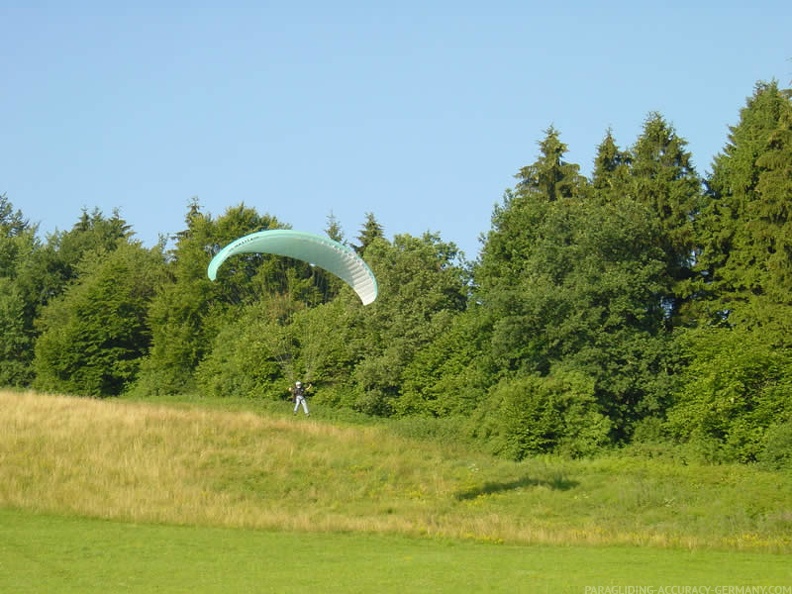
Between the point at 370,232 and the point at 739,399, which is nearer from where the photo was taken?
the point at 739,399

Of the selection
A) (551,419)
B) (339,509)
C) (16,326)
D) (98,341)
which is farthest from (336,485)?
(16,326)

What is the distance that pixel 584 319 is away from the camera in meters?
30.2

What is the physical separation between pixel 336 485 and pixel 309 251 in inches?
244

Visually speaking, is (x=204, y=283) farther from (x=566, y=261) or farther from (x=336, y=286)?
(x=566, y=261)

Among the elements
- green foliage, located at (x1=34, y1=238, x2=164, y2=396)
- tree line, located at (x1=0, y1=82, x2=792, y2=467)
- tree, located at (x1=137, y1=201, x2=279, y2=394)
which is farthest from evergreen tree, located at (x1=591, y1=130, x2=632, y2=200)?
green foliage, located at (x1=34, y1=238, x2=164, y2=396)

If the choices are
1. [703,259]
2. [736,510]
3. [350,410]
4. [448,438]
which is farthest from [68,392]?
[736,510]

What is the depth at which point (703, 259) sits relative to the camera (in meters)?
31.0

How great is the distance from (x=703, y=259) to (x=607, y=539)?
16.2 meters

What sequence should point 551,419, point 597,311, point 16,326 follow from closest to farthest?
point 551,419
point 597,311
point 16,326

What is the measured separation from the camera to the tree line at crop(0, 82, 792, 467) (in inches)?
1080

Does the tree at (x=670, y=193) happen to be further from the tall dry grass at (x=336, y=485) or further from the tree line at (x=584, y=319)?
the tall dry grass at (x=336, y=485)

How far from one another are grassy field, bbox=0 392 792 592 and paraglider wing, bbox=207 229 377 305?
490 centimetres

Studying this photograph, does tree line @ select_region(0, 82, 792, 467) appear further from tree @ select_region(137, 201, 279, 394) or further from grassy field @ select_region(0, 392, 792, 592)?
grassy field @ select_region(0, 392, 792, 592)

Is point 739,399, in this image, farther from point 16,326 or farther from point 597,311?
point 16,326
